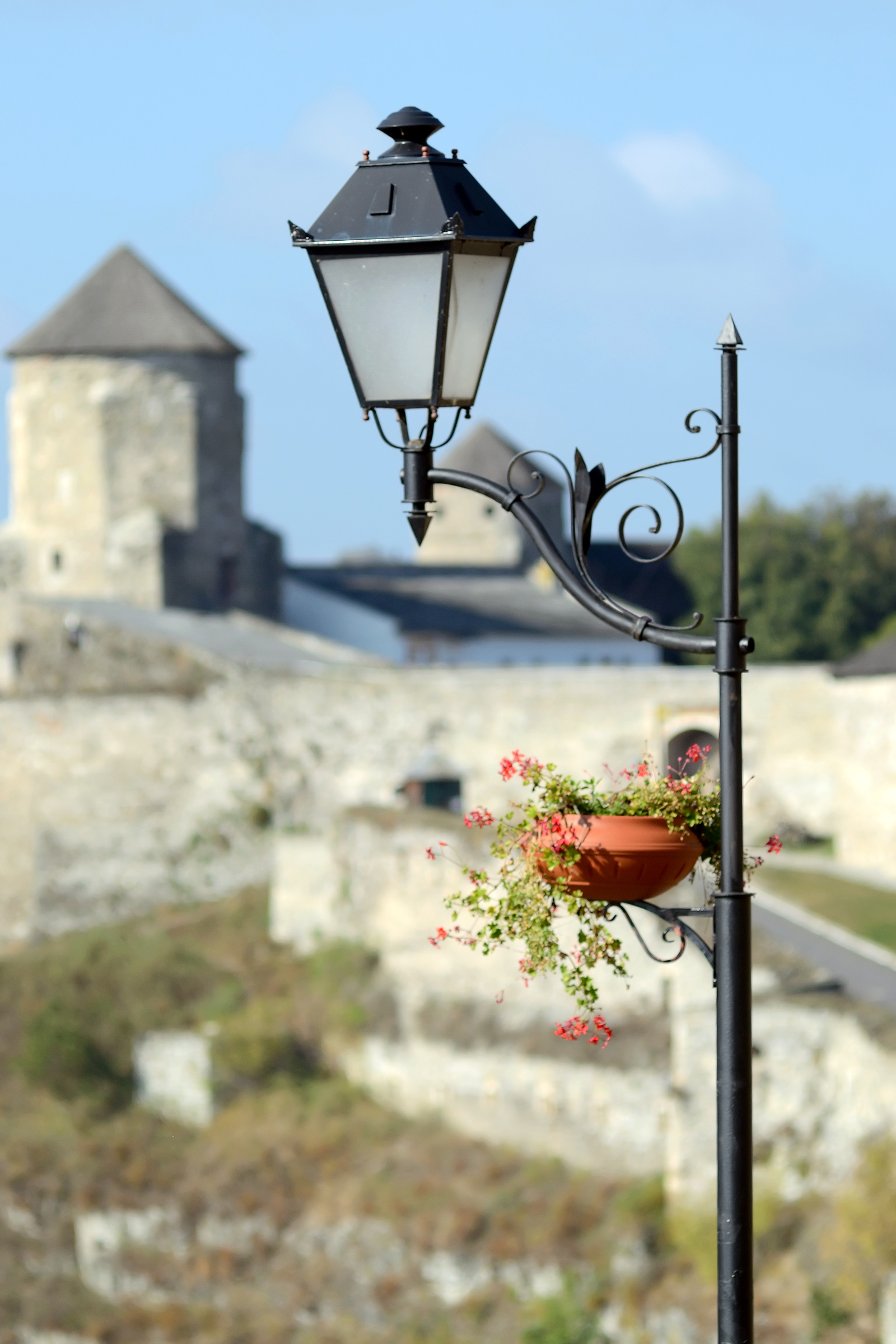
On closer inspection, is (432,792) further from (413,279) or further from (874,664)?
(413,279)

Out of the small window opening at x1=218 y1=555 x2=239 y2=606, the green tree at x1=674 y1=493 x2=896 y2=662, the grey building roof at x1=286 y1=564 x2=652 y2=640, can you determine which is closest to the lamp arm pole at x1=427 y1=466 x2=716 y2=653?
the grey building roof at x1=286 y1=564 x2=652 y2=640

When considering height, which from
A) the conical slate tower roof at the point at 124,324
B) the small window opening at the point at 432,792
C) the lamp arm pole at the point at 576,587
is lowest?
the small window opening at the point at 432,792

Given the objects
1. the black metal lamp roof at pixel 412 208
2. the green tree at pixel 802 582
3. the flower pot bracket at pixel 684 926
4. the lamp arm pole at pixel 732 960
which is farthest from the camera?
the green tree at pixel 802 582

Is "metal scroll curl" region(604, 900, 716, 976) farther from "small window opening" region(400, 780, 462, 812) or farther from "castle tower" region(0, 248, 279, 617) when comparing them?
"castle tower" region(0, 248, 279, 617)

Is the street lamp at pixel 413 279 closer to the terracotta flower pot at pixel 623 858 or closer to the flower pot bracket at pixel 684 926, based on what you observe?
the terracotta flower pot at pixel 623 858

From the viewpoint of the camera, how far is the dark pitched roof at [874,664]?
29.4 meters

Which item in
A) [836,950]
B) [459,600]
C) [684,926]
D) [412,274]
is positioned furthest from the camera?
[459,600]

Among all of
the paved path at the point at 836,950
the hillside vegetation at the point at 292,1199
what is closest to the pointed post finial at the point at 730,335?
the hillside vegetation at the point at 292,1199

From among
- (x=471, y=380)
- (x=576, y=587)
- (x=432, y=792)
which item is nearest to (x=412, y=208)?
(x=471, y=380)

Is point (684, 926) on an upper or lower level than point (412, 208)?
lower

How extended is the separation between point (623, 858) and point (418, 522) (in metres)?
0.86

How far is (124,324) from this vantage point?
3909 centimetres

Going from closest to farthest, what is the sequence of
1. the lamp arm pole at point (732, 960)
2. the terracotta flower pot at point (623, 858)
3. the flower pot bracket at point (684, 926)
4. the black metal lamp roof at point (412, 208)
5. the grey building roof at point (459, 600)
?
the lamp arm pole at point (732, 960) < the flower pot bracket at point (684, 926) < the black metal lamp roof at point (412, 208) < the terracotta flower pot at point (623, 858) < the grey building roof at point (459, 600)

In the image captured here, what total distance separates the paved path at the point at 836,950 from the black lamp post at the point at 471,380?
15.7m
